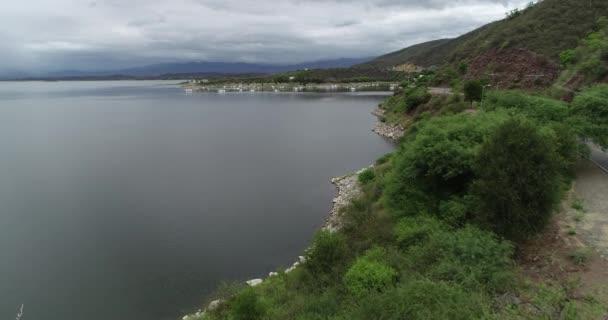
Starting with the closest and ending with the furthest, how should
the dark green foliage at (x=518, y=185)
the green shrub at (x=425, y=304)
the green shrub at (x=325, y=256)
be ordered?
the green shrub at (x=425, y=304)
the dark green foliage at (x=518, y=185)
the green shrub at (x=325, y=256)

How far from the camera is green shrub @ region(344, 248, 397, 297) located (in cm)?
1174

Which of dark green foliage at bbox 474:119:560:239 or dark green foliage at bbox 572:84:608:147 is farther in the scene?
dark green foliage at bbox 572:84:608:147

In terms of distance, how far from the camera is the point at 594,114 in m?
18.7

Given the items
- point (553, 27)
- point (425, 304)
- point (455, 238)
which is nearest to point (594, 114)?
point (455, 238)

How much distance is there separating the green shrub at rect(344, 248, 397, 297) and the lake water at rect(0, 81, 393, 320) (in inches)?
225

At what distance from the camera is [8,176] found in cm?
3216

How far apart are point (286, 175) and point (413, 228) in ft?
60.2

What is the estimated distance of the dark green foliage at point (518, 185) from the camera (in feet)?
40.5

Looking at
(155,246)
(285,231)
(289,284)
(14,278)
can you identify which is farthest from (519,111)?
(14,278)

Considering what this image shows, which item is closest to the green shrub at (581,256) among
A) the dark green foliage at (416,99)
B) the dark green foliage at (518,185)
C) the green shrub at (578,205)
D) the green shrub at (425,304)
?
the dark green foliage at (518,185)

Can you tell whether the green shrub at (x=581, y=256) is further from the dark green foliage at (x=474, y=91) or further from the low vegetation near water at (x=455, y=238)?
the dark green foliage at (x=474, y=91)

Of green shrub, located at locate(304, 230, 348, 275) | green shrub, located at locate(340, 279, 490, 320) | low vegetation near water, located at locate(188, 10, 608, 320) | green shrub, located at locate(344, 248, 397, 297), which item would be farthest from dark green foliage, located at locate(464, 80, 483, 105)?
green shrub, located at locate(340, 279, 490, 320)

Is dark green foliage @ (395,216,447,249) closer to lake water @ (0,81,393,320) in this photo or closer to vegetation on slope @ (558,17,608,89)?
lake water @ (0,81,393,320)

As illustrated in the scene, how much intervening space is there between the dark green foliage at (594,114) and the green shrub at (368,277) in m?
11.9
